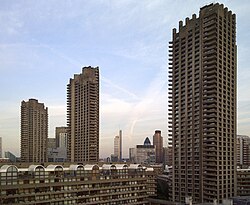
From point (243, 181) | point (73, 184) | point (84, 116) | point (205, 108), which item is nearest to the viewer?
point (73, 184)

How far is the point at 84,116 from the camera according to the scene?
16788 centimetres

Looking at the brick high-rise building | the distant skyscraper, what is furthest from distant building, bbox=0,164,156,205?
the distant skyscraper

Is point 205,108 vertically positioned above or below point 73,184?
above

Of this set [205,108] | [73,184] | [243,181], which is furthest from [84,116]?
[243,181]

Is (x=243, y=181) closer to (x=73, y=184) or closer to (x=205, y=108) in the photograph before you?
(x=205, y=108)

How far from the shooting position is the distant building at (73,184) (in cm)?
7238

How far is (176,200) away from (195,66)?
48.3 meters

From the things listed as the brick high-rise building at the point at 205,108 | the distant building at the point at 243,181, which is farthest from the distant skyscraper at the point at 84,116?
the distant building at the point at 243,181

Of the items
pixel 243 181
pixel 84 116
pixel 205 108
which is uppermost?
pixel 205 108

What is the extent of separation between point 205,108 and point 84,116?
83.0m

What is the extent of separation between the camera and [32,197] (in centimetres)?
7488

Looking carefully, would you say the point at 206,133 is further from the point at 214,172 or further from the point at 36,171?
the point at 36,171

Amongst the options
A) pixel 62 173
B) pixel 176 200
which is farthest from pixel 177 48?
pixel 62 173

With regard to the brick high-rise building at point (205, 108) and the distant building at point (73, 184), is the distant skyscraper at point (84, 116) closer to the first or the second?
the brick high-rise building at point (205, 108)
